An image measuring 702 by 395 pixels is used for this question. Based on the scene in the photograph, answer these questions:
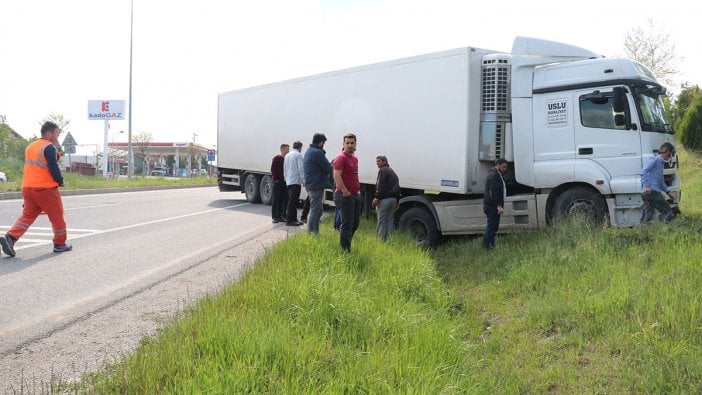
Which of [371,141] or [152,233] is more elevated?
[371,141]

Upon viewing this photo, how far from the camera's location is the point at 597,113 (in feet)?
24.1

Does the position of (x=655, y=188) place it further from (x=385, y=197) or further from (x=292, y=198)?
(x=292, y=198)

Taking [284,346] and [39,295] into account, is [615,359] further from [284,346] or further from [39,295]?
[39,295]

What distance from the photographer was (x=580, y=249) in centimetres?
587

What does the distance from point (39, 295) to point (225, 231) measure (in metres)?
5.09

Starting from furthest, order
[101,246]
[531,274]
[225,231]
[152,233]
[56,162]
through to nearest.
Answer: [225,231]
[152,233]
[101,246]
[56,162]
[531,274]

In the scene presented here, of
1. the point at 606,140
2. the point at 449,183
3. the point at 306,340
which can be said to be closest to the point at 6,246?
the point at 306,340

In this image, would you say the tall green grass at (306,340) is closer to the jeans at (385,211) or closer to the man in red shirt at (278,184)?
the jeans at (385,211)

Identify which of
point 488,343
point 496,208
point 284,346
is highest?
point 496,208

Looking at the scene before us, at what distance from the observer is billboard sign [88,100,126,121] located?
51.3 metres

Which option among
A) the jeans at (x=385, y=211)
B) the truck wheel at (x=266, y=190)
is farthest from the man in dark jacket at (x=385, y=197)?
the truck wheel at (x=266, y=190)

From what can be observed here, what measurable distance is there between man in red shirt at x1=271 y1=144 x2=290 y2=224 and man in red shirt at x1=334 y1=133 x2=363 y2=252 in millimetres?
Answer: 4877

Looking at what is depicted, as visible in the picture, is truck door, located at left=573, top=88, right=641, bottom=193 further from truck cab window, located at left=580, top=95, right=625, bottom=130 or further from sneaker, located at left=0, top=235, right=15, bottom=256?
sneaker, located at left=0, top=235, right=15, bottom=256

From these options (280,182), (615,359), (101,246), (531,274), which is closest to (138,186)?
(280,182)
